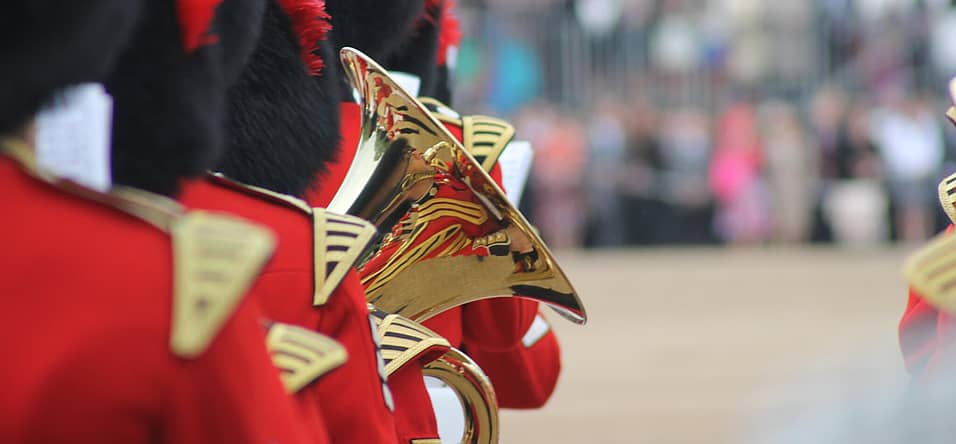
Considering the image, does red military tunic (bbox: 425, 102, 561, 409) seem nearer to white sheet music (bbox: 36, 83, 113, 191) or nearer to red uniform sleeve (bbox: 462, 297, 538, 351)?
red uniform sleeve (bbox: 462, 297, 538, 351)

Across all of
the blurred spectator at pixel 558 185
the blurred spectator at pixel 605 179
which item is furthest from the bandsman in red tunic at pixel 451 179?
the blurred spectator at pixel 605 179

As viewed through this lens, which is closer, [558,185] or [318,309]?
[318,309]

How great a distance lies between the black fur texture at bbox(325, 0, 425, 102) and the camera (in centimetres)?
259

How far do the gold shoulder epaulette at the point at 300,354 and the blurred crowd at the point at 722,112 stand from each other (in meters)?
9.19

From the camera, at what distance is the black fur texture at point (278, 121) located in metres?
1.93

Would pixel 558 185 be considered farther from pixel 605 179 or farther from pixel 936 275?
pixel 936 275

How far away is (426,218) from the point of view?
2232 millimetres

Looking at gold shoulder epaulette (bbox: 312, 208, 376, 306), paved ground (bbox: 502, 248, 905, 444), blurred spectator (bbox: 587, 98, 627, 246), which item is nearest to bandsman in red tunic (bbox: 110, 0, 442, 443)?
gold shoulder epaulette (bbox: 312, 208, 376, 306)

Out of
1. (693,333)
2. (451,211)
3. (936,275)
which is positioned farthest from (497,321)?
(693,333)

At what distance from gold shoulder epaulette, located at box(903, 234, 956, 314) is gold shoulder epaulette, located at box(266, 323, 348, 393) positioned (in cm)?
55

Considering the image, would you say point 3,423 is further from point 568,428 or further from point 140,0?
point 568,428

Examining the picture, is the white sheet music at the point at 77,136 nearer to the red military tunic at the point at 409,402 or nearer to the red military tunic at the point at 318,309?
the red military tunic at the point at 318,309

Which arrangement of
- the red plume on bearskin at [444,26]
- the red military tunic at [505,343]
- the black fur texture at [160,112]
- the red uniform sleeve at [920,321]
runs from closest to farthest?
1. the black fur texture at [160,112]
2. the red uniform sleeve at [920,321]
3. the red military tunic at [505,343]
4. the red plume on bearskin at [444,26]

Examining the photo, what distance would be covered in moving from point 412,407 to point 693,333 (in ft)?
17.4
